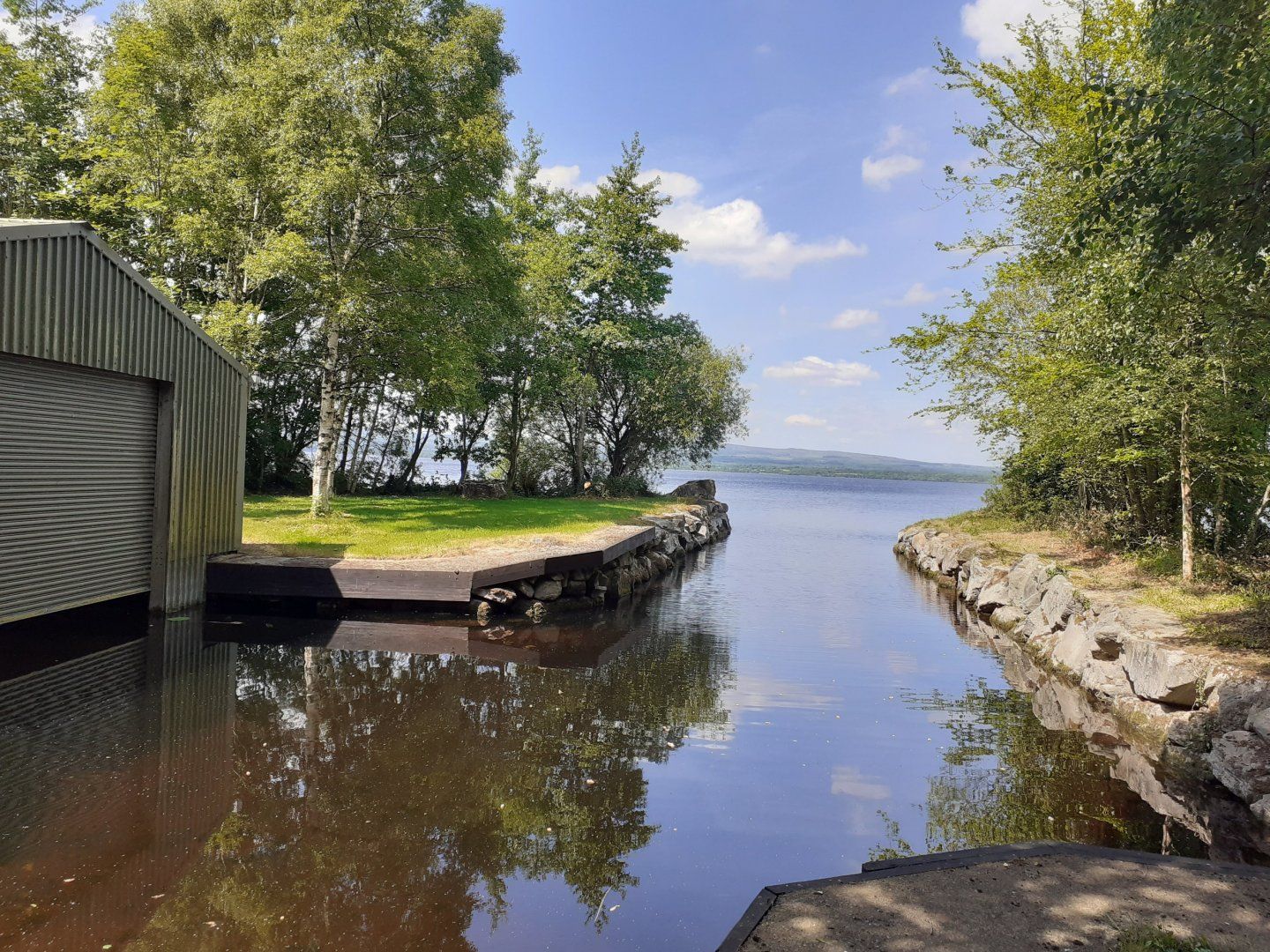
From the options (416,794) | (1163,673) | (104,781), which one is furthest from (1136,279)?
(104,781)

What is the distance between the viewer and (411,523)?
17.8 meters

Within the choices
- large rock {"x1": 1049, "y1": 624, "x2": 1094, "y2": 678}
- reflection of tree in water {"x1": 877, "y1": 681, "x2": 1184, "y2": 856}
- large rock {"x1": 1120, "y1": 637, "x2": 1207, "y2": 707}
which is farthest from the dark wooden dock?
large rock {"x1": 1120, "y1": 637, "x2": 1207, "y2": 707}

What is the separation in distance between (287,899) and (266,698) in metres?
3.99

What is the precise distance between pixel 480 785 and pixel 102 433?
7.95 meters

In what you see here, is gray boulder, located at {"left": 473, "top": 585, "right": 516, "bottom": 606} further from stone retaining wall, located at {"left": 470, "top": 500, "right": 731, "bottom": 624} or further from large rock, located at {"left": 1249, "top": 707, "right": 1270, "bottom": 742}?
large rock, located at {"left": 1249, "top": 707, "right": 1270, "bottom": 742}

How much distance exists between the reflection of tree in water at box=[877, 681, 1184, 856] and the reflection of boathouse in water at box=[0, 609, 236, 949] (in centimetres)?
491

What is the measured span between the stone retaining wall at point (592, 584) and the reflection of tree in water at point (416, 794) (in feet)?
9.75

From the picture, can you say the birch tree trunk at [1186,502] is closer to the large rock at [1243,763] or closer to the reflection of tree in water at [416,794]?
the large rock at [1243,763]

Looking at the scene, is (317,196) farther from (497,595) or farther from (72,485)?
(497,595)

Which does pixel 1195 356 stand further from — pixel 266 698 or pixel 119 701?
pixel 119 701

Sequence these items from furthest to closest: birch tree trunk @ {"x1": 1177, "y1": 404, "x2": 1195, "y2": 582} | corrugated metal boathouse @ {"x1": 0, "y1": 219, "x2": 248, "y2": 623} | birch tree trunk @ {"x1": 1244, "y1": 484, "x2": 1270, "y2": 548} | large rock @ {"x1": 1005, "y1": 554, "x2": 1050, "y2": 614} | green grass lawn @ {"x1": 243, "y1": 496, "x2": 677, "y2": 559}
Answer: green grass lawn @ {"x1": 243, "y1": 496, "x2": 677, "y2": 559} → large rock @ {"x1": 1005, "y1": 554, "x2": 1050, "y2": 614} → birch tree trunk @ {"x1": 1177, "y1": 404, "x2": 1195, "y2": 582} → birch tree trunk @ {"x1": 1244, "y1": 484, "x2": 1270, "y2": 548} → corrugated metal boathouse @ {"x1": 0, "y1": 219, "x2": 248, "y2": 623}

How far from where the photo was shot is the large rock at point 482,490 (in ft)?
91.9

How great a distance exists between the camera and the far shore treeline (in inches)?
612

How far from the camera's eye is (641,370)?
28781mm
